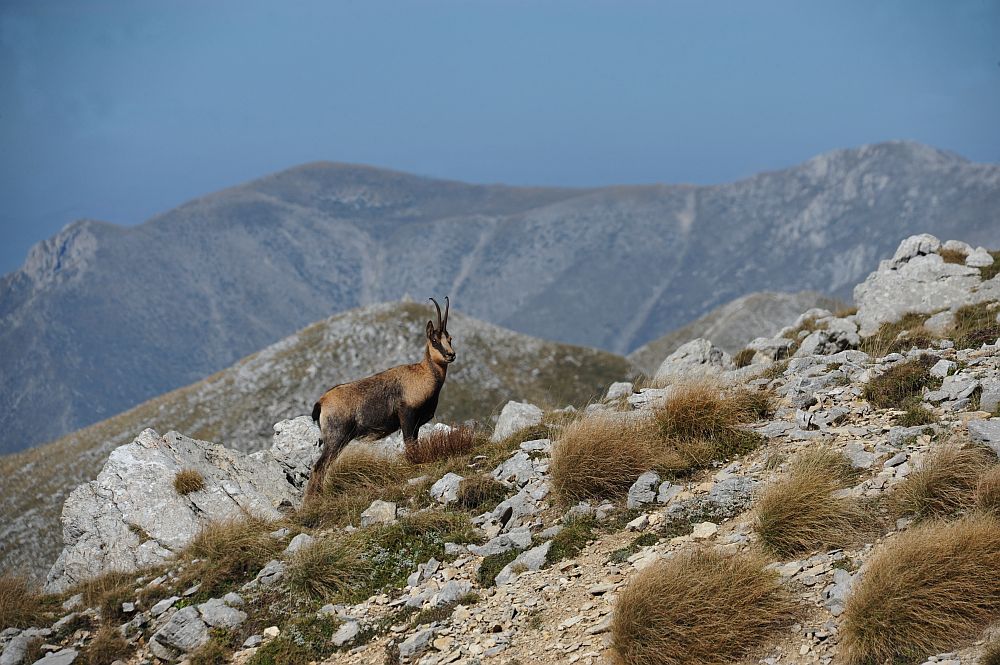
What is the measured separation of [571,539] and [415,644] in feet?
7.63

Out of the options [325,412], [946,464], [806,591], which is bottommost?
[806,591]

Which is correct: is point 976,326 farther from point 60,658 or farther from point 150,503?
point 60,658

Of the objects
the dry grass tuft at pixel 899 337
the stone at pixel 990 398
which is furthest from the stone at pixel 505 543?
the dry grass tuft at pixel 899 337

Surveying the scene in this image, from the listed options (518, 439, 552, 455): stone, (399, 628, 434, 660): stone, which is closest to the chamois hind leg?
(518, 439, 552, 455): stone

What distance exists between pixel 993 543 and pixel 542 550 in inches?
187

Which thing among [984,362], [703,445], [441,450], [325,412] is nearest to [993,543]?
[703,445]

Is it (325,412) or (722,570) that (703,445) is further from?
(325,412)

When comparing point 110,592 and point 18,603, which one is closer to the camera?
point 110,592

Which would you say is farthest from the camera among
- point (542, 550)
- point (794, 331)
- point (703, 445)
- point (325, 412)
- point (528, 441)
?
point (794, 331)

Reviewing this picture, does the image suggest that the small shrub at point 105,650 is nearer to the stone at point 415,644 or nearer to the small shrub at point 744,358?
the stone at point 415,644

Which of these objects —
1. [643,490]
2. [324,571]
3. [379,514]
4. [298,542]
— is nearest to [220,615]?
[324,571]

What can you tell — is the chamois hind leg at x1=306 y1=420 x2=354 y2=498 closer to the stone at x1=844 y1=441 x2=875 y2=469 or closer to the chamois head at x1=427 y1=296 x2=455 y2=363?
the chamois head at x1=427 y1=296 x2=455 y2=363

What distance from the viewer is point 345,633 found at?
9.39 meters

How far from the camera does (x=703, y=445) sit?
1137 centimetres
